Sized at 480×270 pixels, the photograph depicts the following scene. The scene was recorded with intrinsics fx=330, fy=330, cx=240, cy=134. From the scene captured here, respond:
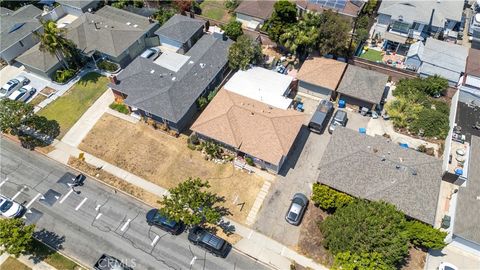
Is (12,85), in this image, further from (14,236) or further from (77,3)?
(14,236)

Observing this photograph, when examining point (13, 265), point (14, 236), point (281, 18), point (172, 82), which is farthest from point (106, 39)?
point (13, 265)

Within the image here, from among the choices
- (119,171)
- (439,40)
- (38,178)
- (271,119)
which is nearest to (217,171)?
(271,119)

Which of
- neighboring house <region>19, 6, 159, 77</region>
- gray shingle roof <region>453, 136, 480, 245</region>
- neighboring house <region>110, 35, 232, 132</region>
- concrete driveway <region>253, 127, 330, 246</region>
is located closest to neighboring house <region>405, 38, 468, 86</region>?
gray shingle roof <region>453, 136, 480, 245</region>

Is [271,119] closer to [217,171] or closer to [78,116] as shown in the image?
[217,171]

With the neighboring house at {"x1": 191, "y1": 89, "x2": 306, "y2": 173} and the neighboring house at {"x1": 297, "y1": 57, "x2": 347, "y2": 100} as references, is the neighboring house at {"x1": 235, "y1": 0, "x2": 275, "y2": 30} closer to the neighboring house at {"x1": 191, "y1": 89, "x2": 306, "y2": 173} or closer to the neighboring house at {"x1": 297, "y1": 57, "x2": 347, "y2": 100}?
the neighboring house at {"x1": 297, "y1": 57, "x2": 347, "y2": 100}

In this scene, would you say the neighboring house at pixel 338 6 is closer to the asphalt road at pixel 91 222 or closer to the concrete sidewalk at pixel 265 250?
the concrete sidewalk at pixel 265 250

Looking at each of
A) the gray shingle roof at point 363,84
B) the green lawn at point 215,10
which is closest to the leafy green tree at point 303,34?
the gray shingle roof at point 363,84
